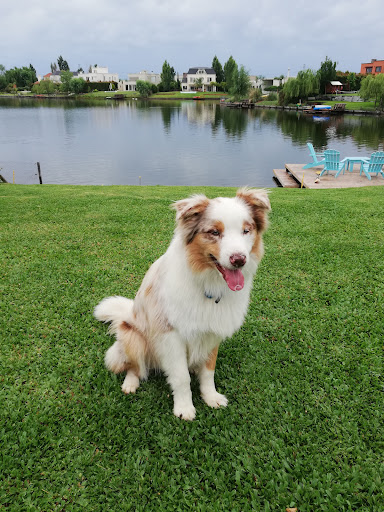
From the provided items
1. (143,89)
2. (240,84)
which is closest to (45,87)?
(143,89)

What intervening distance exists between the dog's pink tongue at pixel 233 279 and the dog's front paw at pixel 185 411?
1.26m

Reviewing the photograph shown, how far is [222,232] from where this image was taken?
7.50ft

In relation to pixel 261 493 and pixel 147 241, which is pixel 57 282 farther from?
pixel 261 493

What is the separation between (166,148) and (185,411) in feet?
106

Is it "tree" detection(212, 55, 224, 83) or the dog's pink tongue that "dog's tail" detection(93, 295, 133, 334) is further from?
"tree" detection(212, 55, 224, 83)

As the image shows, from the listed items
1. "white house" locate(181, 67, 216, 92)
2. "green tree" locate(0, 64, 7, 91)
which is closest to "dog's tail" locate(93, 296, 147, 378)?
"white house" locate(181, 67, 216, 92)

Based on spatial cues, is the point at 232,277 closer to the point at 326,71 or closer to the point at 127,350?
the point at 127,350

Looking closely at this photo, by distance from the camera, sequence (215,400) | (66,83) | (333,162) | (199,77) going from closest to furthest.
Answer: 1. (215,400)
2. (333,162)
3. (66,83)
4. (199,77)

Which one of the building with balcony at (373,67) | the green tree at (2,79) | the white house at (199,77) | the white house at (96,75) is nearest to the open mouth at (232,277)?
the building with balcony at (373,67)

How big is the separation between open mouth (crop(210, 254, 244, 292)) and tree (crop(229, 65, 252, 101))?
94865mm

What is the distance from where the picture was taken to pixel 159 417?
9.35 feet

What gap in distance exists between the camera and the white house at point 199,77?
130 meters

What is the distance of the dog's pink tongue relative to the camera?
7.53 ft

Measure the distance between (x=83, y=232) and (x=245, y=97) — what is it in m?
92.0
